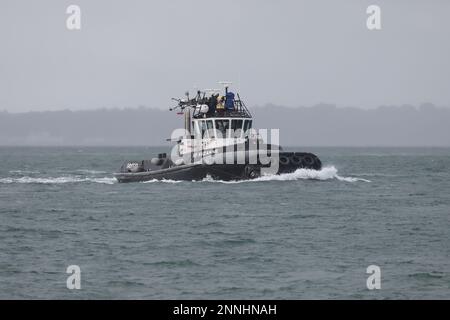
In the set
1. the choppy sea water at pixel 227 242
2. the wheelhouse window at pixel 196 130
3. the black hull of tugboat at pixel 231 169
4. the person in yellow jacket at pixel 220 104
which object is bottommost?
the choppy sea water at pixel 227 242

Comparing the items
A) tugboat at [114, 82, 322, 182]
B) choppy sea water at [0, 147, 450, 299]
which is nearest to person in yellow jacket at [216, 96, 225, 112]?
tugboat at [114, 82, 322, 182]

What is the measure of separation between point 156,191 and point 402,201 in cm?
1713

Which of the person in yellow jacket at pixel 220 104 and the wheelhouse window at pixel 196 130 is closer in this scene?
the person in yellow jacket at pixel 220 104

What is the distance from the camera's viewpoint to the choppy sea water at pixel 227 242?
27547mm

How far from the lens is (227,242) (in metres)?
36.3

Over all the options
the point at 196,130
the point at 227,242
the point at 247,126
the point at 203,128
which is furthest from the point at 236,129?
the point at 227,242

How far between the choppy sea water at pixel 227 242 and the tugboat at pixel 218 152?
1.35 m

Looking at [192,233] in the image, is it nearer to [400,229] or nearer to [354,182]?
[400,229]

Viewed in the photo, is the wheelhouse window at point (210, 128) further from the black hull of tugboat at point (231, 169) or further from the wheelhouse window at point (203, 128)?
the black hull of tugboat at point (231, 169)

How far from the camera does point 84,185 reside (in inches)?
2793

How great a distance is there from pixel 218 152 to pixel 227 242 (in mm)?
25089

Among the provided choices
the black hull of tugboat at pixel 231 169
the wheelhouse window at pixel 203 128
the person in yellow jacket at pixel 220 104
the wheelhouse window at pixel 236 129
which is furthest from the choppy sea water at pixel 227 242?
the person in yellow jacket at pixel 220 104
